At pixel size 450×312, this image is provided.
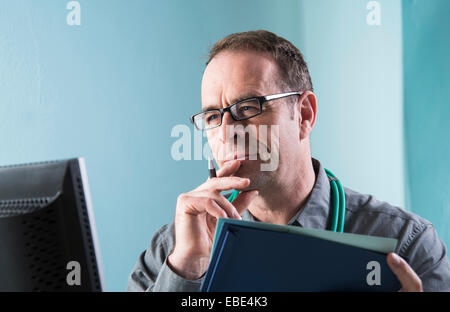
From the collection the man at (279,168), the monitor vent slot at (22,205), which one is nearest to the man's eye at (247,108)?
the man at (279,168)

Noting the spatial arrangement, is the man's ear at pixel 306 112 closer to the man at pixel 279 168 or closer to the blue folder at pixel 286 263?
the man at pixel 279 168

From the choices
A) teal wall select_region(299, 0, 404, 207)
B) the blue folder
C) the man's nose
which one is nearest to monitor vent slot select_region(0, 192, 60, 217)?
the blue folder

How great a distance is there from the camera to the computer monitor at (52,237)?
0.53m

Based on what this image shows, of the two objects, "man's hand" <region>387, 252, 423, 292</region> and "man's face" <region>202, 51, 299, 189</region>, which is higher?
"man's face" <region>202, 51, 299, 189</region>

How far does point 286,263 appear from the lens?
2.17ft

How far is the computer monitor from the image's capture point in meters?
0.53

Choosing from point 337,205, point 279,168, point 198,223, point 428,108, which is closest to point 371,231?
point 337,205

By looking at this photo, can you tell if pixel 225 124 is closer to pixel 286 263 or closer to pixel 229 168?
pixel 229 168

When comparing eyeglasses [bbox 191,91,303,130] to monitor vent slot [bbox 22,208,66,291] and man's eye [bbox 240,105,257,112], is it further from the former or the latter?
monitor vent slot [bbox 22,208,66,291]

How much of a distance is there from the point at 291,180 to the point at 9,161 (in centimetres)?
110

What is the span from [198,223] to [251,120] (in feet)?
1.21

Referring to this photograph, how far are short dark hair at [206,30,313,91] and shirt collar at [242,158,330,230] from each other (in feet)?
0.97
